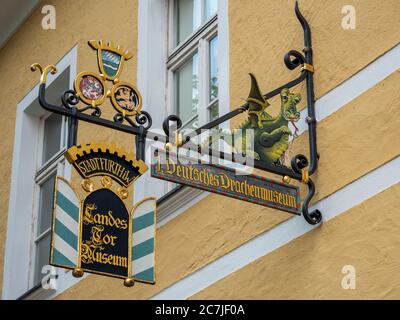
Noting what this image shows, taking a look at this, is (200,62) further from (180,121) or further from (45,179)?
(45,179)

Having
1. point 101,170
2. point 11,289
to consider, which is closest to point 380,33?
point 101,170

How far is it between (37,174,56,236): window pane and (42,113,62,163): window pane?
0.81 feet

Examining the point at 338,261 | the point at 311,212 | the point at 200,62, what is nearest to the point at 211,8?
the point at 200,62

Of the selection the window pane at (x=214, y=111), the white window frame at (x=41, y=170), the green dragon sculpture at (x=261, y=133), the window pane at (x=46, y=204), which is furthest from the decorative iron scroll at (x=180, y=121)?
the window pane at (x=46, y=204)

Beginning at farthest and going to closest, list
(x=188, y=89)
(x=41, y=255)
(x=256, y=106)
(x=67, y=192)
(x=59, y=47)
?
(x=59, y=47) < (x=41, y=255) < (x=188, y=89) < (x=256, y=106) < (x=67, y=192)

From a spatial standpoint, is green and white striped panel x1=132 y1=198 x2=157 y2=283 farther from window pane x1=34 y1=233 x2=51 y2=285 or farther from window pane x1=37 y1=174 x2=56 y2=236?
window pane x1=37 y1=174 x2=56 y2=236

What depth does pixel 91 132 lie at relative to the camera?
853 centimetres

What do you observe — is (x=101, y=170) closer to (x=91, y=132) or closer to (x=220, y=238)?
(x=220, y=238)

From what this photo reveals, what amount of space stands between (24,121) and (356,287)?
512 cm

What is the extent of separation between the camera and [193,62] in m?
7.82

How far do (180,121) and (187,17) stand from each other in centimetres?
276

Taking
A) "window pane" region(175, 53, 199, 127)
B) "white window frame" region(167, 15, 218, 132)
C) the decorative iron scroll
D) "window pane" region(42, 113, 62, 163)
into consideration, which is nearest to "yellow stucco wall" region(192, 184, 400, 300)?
the decorative iron scroll

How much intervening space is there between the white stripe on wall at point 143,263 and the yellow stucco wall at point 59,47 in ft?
8.08

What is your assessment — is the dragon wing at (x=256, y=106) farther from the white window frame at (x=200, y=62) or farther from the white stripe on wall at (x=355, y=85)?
the white window frame at (x=200, y=62)
